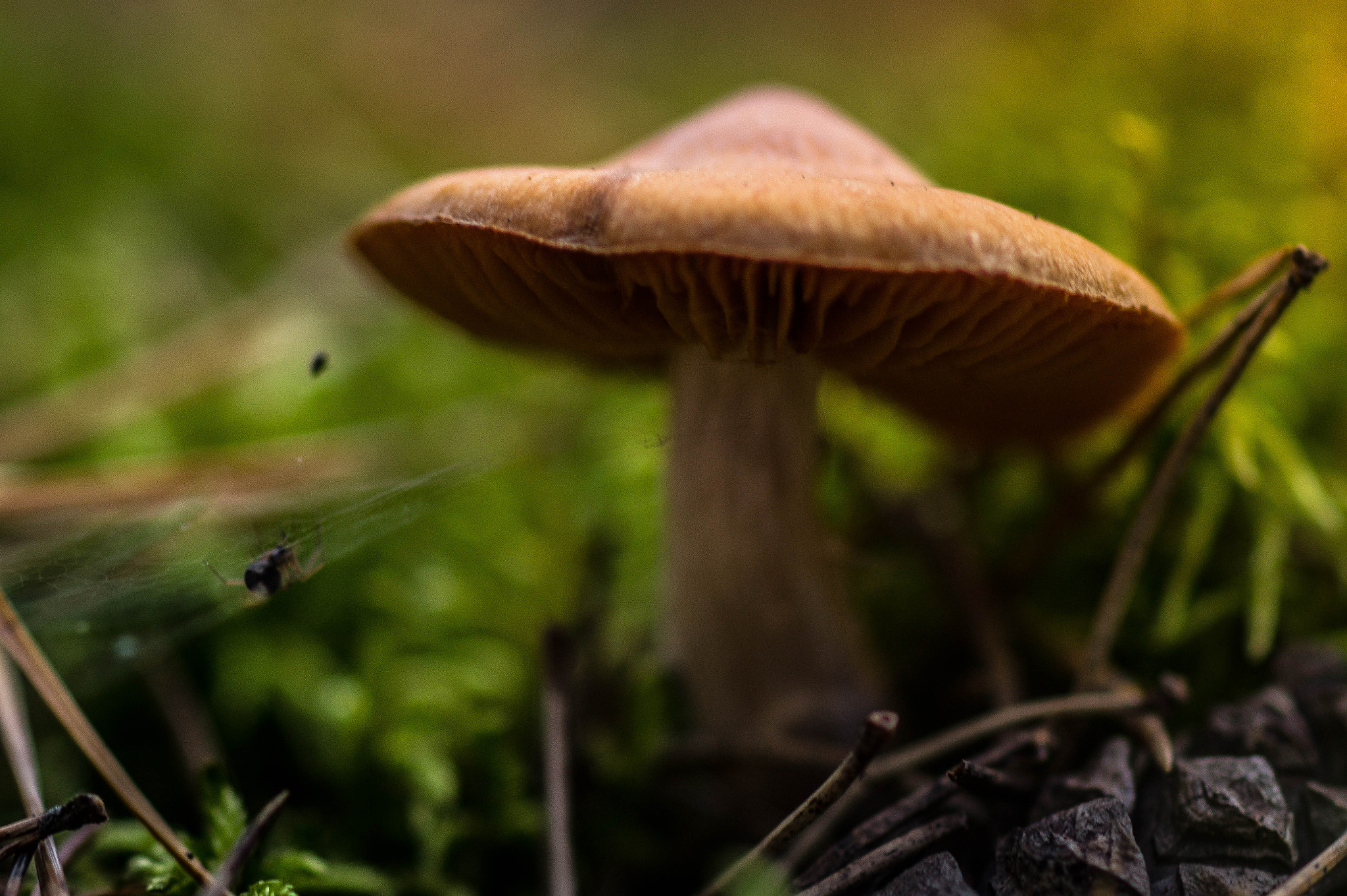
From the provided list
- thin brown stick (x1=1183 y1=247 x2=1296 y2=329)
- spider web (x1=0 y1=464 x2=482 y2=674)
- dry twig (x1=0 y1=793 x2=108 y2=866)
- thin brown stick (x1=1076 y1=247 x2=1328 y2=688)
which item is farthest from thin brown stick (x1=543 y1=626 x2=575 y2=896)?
thin brown stick (x1=1183 y1=247 x2=1296 y2=329)

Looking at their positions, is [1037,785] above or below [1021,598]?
below

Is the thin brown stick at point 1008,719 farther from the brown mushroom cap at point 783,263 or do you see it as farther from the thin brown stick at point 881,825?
the brown mushroom cap at point 783,263

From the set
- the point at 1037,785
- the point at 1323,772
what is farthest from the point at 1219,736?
the point at 1037,785

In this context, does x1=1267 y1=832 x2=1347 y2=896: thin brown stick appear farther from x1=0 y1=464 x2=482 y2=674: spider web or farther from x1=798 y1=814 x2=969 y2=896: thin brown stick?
x1=0 y1=464 x2=482 y2=674: spider web

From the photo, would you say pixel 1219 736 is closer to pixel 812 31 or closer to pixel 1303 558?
pixel 1303 558

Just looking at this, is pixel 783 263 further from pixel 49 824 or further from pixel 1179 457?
pixel 49 824

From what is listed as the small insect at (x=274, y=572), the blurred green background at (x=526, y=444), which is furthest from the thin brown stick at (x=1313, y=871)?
the small insect at (x=274, y=572)
